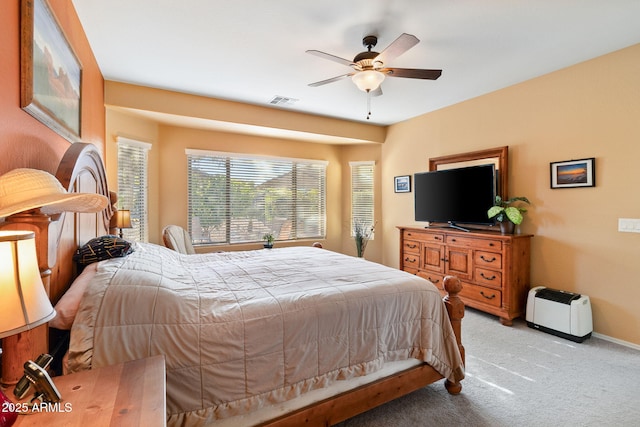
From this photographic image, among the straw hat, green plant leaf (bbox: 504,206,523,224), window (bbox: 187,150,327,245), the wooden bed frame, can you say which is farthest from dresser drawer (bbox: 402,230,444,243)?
the straw hat

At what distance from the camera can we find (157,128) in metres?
4.25

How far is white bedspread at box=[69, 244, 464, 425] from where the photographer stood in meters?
1.36

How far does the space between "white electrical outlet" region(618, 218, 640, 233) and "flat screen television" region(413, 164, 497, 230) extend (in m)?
1.12

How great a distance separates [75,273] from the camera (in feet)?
6.29

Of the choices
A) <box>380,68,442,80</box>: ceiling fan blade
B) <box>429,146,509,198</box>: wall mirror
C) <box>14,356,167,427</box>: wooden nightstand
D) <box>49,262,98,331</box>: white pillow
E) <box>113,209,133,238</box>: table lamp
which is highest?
<box>380,68,442,80</box>: ceiling fan blade

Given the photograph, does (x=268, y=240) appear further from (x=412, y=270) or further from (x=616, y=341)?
(x=616, y=341)

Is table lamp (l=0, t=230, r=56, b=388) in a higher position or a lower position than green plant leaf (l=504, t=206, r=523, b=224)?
lower

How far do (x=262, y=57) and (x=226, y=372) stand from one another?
2786 mm

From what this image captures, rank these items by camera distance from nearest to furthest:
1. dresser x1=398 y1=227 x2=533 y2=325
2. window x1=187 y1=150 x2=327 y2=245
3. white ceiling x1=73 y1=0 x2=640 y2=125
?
white ceiling x1=73 y1=0 x2=640 y2=125 → dresser x1=398 y1=227 x2=533 y2=325 → window x1=187 y1=150 x2=327 y2=245

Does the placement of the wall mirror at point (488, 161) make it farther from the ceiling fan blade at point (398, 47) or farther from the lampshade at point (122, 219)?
the lampshade at point (122, 219)

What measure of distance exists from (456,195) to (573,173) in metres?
1.25

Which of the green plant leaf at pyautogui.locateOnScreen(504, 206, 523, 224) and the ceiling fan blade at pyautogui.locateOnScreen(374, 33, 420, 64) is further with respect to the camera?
the green plant leaf at pyautogui.locateOnScreen(504, 206, 523, 224)

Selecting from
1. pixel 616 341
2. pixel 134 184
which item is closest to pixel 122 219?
pixel 134 184

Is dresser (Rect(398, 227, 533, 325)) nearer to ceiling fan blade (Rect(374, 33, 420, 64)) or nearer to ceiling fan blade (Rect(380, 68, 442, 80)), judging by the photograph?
ceiling fan blade (Rect(380, 68, 442, 80))
